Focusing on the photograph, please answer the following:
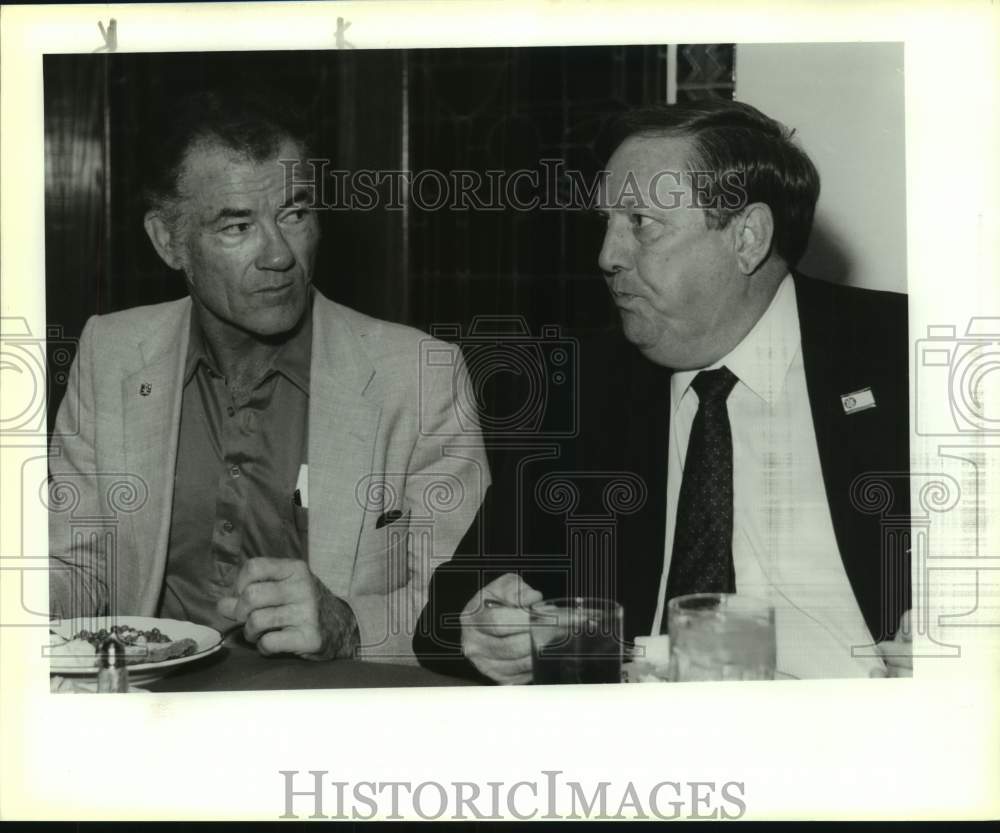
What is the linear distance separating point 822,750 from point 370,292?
1.37m

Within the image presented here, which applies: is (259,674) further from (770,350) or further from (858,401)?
(858,401)

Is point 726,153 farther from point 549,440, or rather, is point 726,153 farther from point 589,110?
point 549,440

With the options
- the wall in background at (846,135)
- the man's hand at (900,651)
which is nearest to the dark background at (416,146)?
the wall in background at (846,135)

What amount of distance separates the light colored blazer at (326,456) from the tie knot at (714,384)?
1.59ft

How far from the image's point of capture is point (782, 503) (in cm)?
274

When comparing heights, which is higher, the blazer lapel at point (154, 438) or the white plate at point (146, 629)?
the blazer lapel at point (154, 438)

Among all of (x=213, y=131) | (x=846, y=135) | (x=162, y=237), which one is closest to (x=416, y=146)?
(x=213, y=131)

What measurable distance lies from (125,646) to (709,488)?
126cm

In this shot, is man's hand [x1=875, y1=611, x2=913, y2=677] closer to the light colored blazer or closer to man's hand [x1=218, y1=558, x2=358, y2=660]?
the light colored blazer

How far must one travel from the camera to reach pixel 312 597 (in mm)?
2662

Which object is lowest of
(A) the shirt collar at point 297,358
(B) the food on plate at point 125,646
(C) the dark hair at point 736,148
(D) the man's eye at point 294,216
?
(B) the food on plate at point 125,646

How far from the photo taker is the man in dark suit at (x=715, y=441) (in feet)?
8.95

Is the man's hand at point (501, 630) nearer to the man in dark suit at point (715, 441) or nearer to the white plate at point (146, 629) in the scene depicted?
the man in dark suit at point (715, 441)

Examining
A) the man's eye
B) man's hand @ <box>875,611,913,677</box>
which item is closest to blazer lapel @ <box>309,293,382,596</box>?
the man's eye
